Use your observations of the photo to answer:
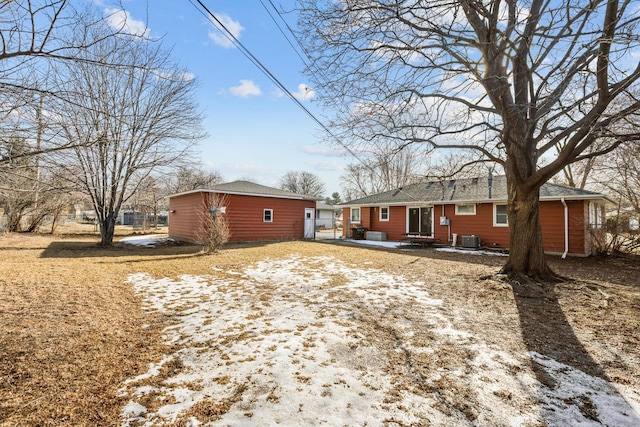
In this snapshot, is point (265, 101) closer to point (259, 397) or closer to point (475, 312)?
point (475, 312)

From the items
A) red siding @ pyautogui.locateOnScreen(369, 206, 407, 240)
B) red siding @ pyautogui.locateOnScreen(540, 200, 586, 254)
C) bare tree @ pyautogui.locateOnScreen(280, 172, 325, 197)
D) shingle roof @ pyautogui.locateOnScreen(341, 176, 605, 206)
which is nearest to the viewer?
red siding @ pyautogui.locateOnScreen(540, 200, 586, 254)

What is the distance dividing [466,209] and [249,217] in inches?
419

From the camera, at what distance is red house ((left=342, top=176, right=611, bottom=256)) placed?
10.9 meters

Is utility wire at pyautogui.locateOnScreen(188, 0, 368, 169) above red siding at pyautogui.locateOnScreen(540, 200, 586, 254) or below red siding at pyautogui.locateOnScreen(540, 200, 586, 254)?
above

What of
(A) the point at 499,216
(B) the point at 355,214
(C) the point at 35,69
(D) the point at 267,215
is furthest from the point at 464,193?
(C) the point at 35,69

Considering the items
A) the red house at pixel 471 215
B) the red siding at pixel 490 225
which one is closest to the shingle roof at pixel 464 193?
the red house at pixel 471 215

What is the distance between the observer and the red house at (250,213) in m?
14.1

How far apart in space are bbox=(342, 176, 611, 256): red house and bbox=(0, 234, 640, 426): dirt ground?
14.3 feet

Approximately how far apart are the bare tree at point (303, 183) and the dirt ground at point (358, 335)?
1865 inches

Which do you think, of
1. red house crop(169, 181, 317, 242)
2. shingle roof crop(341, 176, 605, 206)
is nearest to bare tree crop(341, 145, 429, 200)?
shingle roof crop(341, 176, 605, 206)

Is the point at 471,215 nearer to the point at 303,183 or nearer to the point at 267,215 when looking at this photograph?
the point at 267,215

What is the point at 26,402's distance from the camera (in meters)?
2.15

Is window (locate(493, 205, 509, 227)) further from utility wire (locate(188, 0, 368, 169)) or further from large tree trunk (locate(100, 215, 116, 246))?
large tree trunk (locate(100, 215, 116, 246))

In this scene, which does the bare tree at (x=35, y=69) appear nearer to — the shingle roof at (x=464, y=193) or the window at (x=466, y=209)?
the shingle roof at (x=464, y=193)
